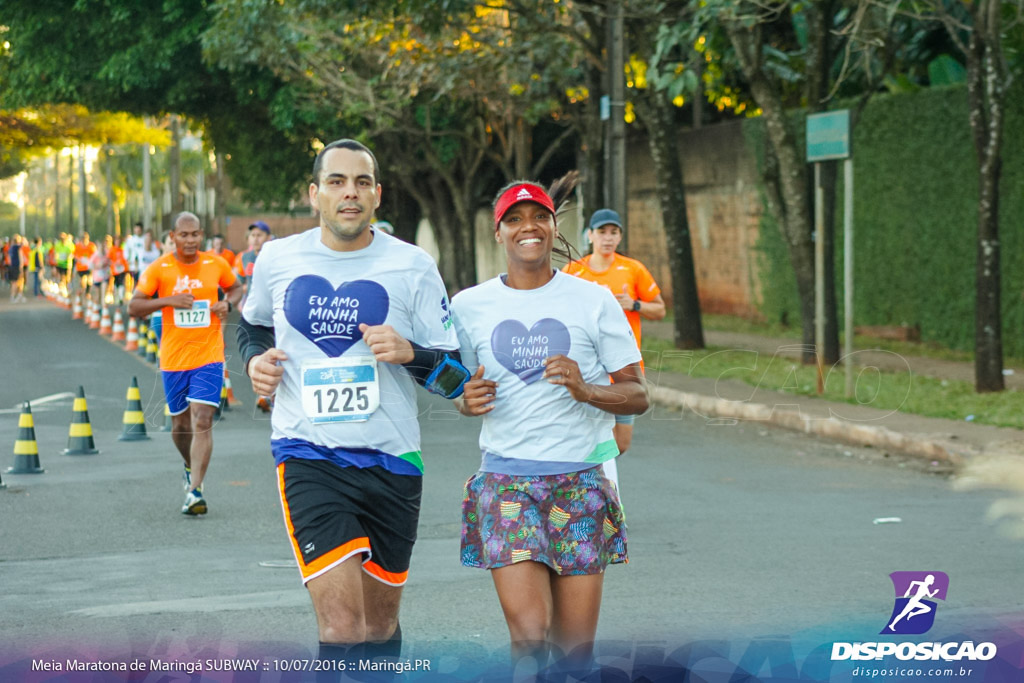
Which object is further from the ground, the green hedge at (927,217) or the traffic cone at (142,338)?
the green hedge at (927,217)

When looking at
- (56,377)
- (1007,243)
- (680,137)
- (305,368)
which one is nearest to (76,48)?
(680,137)

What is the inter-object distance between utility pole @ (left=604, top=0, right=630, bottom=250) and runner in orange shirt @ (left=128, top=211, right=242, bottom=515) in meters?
8.97

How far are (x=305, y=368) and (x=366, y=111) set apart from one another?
77.2 feet

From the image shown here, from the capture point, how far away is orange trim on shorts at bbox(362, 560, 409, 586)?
499cm

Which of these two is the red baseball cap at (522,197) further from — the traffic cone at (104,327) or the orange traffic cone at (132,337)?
the traffic cone at (104,327)

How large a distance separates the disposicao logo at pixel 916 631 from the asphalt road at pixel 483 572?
108 millimetres

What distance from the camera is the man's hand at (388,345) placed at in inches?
188

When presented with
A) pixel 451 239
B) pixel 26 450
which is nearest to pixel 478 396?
pixel 26 450

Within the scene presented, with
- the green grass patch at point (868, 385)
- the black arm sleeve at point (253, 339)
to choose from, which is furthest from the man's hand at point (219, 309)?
the black arm sleeve at point (253, 339)

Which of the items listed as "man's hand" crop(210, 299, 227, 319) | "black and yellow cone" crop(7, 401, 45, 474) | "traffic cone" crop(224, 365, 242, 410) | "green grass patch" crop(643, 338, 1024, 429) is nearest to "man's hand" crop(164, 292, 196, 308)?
"man's hand" crop(210, 299, 227, 319)

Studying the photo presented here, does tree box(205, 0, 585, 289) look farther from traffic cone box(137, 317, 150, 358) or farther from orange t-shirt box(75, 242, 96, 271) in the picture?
orange t-shirt box(75, 242, 96, 271)

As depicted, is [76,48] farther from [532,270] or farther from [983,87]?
[532,270]

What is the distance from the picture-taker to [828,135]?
50.5ft

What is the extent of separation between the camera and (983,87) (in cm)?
1448
